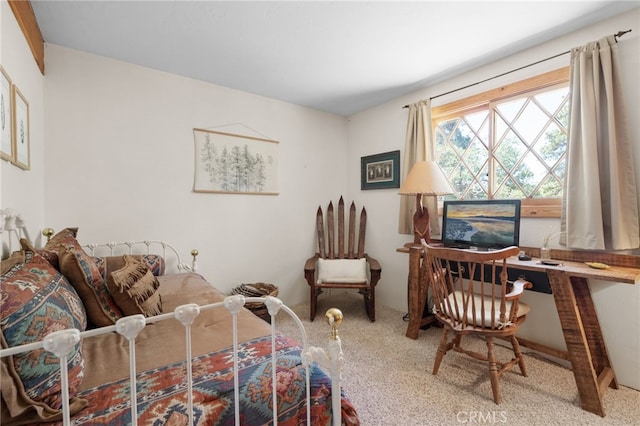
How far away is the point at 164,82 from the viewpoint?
240 cm

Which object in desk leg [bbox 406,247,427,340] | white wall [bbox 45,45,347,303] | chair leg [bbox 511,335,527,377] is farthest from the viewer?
desk leg [bbox 406,247,427,340]

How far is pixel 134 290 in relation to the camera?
131cm

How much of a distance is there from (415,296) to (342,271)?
2.45ft

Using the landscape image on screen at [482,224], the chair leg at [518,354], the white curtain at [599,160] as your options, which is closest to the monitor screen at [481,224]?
the landscape image on screen at [482,224]

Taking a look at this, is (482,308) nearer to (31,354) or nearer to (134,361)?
(134,361)

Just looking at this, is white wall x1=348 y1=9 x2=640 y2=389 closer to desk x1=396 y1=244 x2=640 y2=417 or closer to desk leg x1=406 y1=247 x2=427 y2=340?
desk x1=396 y1=244 x2=640 y2=417

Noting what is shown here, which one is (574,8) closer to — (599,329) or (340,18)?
(340,18)

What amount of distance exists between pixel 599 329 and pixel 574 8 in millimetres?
1994

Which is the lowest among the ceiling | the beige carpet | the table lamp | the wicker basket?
the beige carpet

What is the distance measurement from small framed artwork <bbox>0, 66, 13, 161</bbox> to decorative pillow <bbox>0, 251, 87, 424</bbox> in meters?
0.68

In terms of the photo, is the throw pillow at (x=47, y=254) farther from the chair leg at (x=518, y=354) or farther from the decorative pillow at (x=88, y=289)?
the chair leg at (x=518, y=354)

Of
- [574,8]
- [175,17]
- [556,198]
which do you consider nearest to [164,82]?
[175,17]

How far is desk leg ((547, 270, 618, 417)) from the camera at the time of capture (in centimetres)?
152

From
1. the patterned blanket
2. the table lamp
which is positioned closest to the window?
the table lamp
